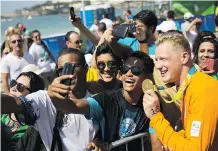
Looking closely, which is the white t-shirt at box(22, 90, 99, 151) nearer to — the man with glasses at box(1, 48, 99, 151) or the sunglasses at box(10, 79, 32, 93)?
the man with glasses at box(1, 48, 99, 151)

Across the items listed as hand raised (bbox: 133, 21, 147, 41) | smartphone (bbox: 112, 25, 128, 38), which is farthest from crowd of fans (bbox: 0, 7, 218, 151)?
hand raised (bbox: 133, 21, 147, 41)

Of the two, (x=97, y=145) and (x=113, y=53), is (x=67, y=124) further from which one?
(x=113, y=53)

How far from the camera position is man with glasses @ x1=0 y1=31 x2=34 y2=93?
6727 millimetres

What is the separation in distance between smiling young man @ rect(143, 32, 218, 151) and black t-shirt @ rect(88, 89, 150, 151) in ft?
1.41

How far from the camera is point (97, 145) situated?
113 inches

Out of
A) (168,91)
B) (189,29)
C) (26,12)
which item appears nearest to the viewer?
(168,91)

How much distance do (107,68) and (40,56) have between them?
5.04 meters

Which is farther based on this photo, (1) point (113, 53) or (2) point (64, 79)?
(1) point (113, 53)

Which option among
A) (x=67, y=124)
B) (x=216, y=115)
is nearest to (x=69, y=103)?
(x=67, y=124)

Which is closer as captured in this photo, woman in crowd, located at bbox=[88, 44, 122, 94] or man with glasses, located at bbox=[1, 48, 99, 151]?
man with glasses, located at bbox=[1, 48, 99, 151]

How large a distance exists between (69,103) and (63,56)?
706 millimetres

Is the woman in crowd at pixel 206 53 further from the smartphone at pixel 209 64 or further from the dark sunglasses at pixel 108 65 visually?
the dark sunglasses at pixel 108 65

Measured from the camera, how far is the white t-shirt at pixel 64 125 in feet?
8.59

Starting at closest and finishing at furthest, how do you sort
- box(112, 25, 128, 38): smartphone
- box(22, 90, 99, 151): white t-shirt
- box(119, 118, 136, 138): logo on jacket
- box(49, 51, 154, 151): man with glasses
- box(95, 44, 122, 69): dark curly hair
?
box(22, 90, 99, 151): white t-shirt < box(49, 51, 154, 151): man with glasses < box(119, 118, 136, 138): logo on jacket < box(112, 25, 128, 38): smartphone < box(95, 44, 122, 69): dark curly hair
